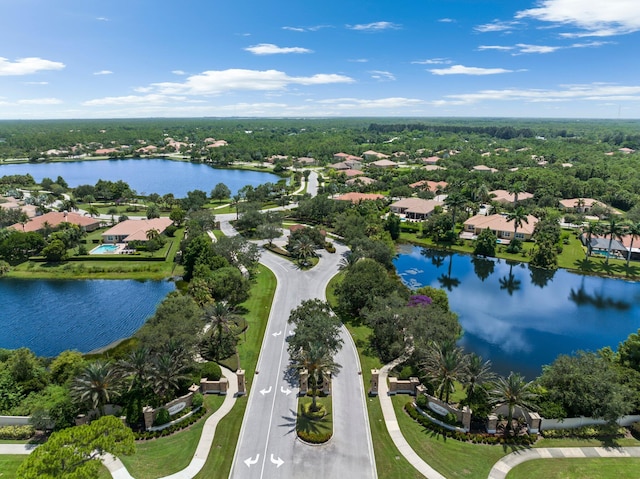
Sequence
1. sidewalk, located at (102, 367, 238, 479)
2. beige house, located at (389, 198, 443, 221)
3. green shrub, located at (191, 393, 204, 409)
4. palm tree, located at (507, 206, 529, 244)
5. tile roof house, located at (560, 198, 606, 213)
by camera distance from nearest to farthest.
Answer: sidewalk, located at (102, 367, 238, 479) → green shrub, located at (191, 393, 204, 409) → palm tree, located at (507, 206, 529, 244) → beige house, located at (389, 198, 443, 221) → tile roof house, located at (560, 198, 606, 213)

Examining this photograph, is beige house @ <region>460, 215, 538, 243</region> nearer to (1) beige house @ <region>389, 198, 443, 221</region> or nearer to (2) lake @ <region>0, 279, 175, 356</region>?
(1) beige house @ <region>389, 198, 443, 221</region>

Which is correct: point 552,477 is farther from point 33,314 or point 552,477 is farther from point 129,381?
point 33,314

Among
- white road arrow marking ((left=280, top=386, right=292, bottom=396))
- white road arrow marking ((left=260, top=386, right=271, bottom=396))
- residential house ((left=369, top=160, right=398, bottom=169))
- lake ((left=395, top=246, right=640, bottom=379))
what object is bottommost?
lake ((left=395, top=246, right=640, bottom=379))

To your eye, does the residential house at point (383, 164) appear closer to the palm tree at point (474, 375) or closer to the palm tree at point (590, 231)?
the palm tree at point (590, 231)

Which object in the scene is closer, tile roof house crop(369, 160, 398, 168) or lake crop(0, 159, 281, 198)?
lake crop(0, 159, 281, 198)

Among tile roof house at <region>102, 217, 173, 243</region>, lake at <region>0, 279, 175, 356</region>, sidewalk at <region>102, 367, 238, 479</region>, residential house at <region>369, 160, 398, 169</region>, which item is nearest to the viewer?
sidewalk at <region>102, 367, 238, 479</region>

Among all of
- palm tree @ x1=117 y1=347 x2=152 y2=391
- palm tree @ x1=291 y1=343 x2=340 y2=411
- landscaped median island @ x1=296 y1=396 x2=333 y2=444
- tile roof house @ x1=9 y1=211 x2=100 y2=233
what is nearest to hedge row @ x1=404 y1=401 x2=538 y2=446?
landscaped median island @ x1=296 y1=396 x2=333 y2=444
